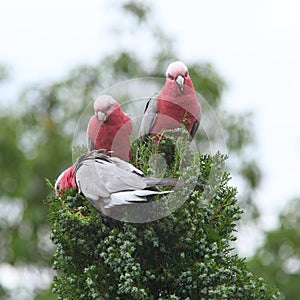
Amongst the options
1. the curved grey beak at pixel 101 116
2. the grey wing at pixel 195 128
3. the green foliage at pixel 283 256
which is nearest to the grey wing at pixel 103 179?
the curved grey beak at pixel 101 116

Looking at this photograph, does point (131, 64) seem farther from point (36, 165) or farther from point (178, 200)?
point (178, 200)

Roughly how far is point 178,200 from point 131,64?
390 inches

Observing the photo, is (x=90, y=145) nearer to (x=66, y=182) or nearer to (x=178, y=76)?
(x=66, y=182)

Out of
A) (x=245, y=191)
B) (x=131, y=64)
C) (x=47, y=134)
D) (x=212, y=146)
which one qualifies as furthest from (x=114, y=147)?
(x=47, y=134)

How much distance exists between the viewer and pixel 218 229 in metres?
3.86

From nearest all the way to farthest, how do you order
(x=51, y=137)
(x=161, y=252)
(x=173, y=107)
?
(x=161, y=252), (x=173, y=107), (x=51, y=137)

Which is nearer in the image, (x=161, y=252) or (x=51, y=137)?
(x=161, y=252)

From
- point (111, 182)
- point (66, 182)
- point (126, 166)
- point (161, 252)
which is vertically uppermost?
point (66, 182)

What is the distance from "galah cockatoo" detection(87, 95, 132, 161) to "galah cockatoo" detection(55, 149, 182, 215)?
25cm

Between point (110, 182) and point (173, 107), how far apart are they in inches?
34.6

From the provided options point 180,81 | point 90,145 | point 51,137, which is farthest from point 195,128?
point 51,137

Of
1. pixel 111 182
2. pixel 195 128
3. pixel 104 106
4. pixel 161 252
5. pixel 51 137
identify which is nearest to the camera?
pixel 111 182

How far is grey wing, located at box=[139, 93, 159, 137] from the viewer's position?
4105mm

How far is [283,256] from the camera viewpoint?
16.1 meters
